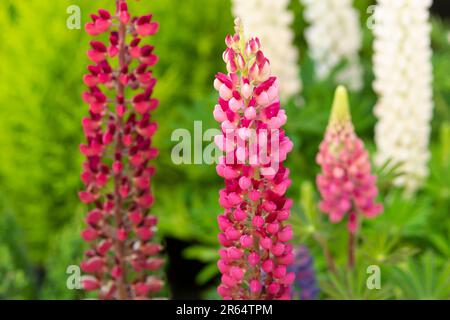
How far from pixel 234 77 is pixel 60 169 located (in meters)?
2.13

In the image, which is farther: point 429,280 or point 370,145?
point 370,145

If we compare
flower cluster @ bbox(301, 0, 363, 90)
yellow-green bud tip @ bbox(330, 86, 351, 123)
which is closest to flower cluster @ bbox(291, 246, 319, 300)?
yellow-green bud tip @ bbox(330, 86, 351, 123)

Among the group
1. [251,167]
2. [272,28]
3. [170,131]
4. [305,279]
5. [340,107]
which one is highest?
[272,28]

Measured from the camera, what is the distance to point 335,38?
9.45ft

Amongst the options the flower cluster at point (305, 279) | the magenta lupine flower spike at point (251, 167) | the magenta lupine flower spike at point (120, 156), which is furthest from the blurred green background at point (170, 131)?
the magenta lupine flower spike at point (251, 167)

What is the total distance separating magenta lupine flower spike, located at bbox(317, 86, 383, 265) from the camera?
1.52 meters

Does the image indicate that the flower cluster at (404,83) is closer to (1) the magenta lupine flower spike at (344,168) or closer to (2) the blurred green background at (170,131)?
(2) the blurred green background at (170,131)

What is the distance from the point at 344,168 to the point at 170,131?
1871mm

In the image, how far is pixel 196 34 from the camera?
3496mm

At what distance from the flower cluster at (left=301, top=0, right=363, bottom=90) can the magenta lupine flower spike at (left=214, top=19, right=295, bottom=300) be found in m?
1.75

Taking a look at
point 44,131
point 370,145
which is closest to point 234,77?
point 370,145

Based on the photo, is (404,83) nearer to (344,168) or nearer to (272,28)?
(272,28)

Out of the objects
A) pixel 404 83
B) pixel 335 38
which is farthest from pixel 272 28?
pixel 404 83
